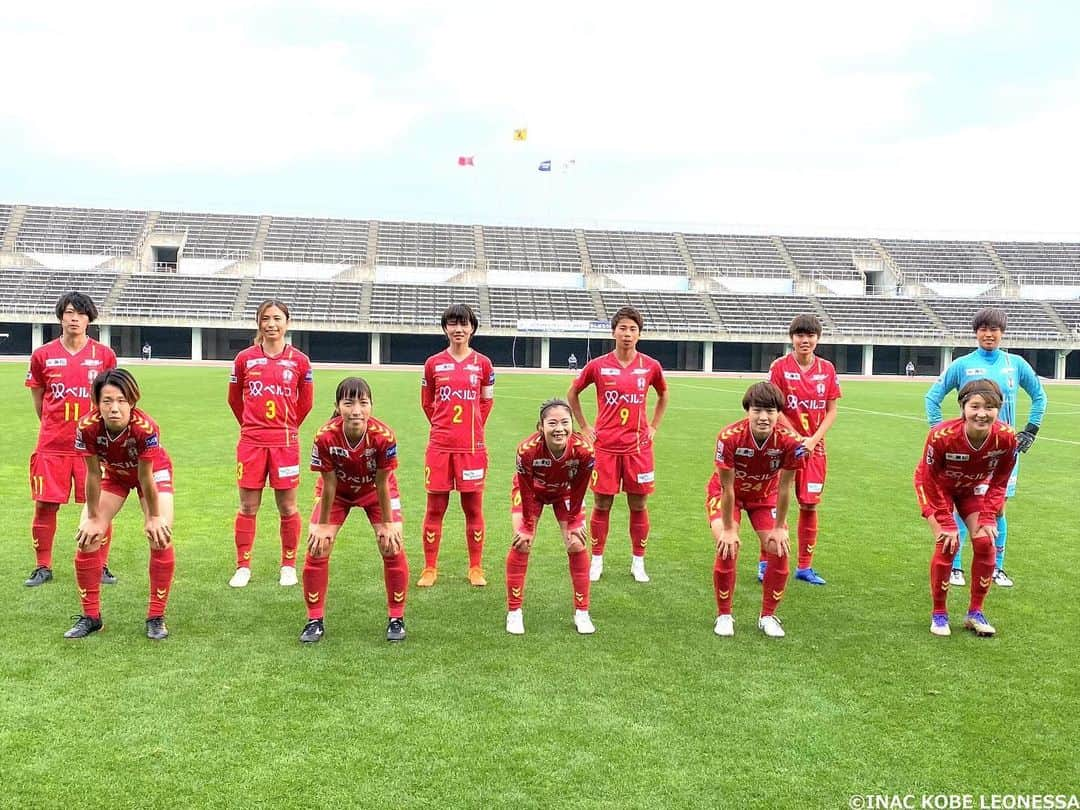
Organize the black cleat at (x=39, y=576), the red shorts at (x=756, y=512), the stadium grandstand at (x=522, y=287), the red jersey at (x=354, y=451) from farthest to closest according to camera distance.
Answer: the stadium grandstand at (x=522, y=287), the black cleat at (x=39, y=576), the red shorts at (x=756, y=512), the red jersey at (x=354, y=451)

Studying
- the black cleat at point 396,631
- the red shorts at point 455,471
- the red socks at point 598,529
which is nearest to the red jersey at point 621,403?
the red socks at point 598,529

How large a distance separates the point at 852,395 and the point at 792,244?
37.7 metres

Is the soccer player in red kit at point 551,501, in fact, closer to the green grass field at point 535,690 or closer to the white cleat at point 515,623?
the white cleat at point 515,623

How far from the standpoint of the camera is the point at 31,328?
165 feet

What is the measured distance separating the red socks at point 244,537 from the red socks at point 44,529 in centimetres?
130

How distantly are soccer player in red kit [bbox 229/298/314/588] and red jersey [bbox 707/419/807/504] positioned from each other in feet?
10.0

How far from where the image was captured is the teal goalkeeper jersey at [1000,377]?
6.34 metres

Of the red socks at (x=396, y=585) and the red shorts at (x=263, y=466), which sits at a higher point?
the red shorts at (x=263, y=466)

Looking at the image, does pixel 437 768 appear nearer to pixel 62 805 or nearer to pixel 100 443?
pixel 62 805

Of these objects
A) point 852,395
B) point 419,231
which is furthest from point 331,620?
point 419,231

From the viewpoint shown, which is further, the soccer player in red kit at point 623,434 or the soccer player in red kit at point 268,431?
the soccer player in red kit at point 623,434

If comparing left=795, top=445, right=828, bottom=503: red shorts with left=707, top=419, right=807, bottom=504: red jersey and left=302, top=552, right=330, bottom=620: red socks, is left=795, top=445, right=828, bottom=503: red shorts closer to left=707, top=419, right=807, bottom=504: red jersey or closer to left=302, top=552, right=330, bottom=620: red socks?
left=707, top=419, right=807, bottom=504: red jersey

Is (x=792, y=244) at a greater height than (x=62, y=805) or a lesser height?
greater

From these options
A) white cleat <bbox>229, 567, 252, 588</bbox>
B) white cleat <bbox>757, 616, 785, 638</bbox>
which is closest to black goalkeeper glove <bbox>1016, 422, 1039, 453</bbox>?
white cleat <bbox>757, 616, 785, 638</bbox>
